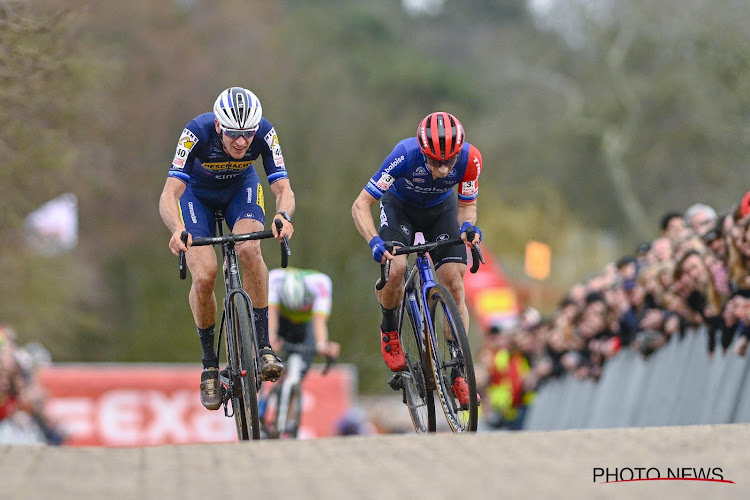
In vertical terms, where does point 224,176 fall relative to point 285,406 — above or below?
above

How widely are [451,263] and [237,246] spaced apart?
1.58m

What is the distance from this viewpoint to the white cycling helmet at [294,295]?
12680 millimetres

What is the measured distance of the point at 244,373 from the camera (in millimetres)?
8703

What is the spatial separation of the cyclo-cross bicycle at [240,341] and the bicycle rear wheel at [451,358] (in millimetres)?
1125

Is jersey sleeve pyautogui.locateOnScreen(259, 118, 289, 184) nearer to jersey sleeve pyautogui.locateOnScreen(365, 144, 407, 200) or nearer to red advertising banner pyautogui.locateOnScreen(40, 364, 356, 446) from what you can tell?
jersey sleeve pyautogui.locateOnScreen(365, 144, 407, 200)

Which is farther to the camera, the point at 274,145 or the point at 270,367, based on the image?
the point at 274,145

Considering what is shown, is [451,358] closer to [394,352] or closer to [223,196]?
[394,352]

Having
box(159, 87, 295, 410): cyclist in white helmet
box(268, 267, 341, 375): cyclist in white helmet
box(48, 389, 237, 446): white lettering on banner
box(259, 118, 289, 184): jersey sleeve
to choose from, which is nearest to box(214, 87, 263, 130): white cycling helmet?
box(159, 87, 295, 410): cyclist in white helmet

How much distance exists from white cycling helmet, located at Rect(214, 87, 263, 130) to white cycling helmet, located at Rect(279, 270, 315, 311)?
13.3 ft

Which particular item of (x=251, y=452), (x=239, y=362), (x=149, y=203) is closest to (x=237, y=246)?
(x=239, y=362)

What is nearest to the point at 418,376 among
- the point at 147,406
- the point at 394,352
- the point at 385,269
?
the point at 394,352

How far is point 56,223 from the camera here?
26.9 metres

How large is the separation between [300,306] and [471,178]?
145 inches

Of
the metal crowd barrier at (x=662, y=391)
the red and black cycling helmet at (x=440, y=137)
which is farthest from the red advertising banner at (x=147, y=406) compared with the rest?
the red and black cycling helmet at (x=440, y=137)
